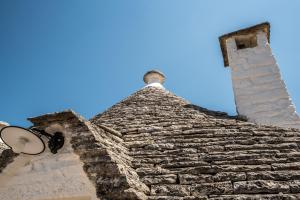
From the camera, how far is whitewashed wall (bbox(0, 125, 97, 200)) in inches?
133

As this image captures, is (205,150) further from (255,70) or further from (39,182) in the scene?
(255,70)

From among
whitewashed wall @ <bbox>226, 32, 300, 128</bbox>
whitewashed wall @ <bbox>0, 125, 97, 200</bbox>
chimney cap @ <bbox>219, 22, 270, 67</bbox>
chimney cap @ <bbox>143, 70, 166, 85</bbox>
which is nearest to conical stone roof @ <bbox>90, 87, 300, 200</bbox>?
whitewashed wall @ <bbox>226, 32, 300, 128</bbox>

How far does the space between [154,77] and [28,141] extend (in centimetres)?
457

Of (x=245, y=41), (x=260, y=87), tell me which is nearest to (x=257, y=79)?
(x=260, y=87)

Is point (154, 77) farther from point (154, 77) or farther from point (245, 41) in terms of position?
point (245, 41)

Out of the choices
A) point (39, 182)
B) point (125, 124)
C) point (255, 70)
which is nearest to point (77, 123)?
point (39, 182)

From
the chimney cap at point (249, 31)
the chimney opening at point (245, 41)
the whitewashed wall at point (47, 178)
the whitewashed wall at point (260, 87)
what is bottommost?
the whitewashed wall at point (47, 178)

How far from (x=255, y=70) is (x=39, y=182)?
4.58 m

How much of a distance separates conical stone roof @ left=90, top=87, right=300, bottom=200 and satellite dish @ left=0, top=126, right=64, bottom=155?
98 cm

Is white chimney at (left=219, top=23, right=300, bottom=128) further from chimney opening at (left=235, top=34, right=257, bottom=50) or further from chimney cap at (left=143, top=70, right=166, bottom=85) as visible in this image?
chimney cap at (left=143, top=70, right=166, bottom=85)

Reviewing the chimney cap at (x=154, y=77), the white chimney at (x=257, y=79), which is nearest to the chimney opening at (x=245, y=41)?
the white chimney at (x=257, y=79)

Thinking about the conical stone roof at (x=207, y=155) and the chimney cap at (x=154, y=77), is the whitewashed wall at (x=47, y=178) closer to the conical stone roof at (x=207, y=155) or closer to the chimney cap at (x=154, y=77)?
the conical stone roof at (x=207, y=155)

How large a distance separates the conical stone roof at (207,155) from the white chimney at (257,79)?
21.7 inches

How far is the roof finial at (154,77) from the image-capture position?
7.94 metres
